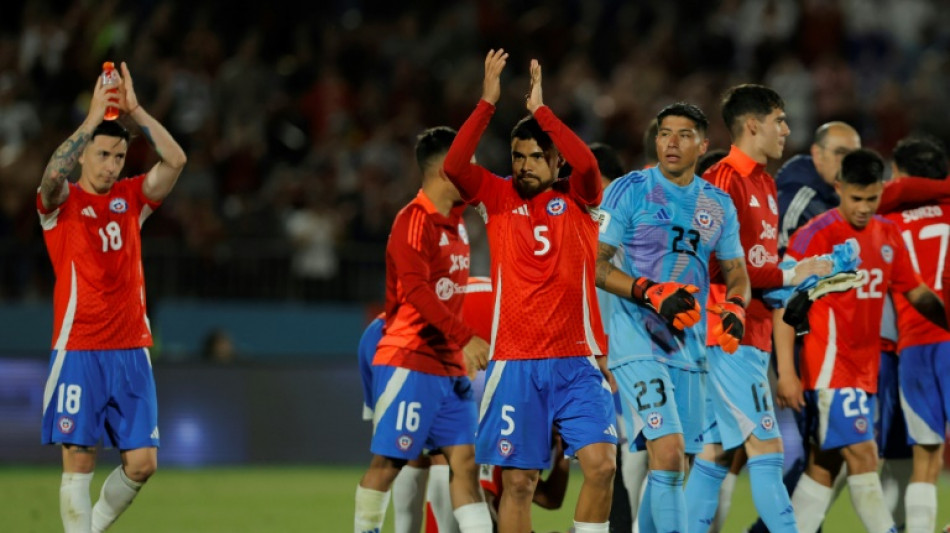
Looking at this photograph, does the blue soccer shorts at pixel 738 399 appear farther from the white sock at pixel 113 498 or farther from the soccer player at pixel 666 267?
the white sock at pixel 113 498

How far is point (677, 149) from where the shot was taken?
27.0ft

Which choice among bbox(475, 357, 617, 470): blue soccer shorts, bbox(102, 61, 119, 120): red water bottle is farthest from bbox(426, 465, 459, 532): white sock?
bbox(102, 61, 119, 120): red water bottle

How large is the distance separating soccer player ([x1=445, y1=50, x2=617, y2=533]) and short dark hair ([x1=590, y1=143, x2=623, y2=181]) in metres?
1.85

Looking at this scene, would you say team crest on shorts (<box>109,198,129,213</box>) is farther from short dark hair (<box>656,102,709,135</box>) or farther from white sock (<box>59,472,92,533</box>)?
short dark hair (<box>656,102,709,135</box>)

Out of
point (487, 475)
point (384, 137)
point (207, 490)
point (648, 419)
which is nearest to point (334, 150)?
point (384, 137)

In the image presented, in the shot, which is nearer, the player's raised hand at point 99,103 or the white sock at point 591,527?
the white sock at point 591,527

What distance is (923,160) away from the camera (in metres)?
9.98

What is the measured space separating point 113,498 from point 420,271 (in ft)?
7.90

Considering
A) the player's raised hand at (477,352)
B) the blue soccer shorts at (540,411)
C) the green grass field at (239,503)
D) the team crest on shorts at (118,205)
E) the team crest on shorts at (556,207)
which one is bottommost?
the green grass field at (239,503)

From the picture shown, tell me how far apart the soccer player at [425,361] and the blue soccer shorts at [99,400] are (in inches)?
56.6

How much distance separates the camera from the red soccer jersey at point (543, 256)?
7852mm

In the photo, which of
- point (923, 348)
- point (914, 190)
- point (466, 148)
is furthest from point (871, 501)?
point (466, 148)

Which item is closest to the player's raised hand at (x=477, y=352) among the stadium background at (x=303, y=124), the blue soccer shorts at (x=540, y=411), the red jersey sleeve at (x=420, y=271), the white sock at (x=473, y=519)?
the red jersey sleeve at (x=420, y=271)

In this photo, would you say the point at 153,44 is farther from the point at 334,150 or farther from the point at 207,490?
the point at 207,490
